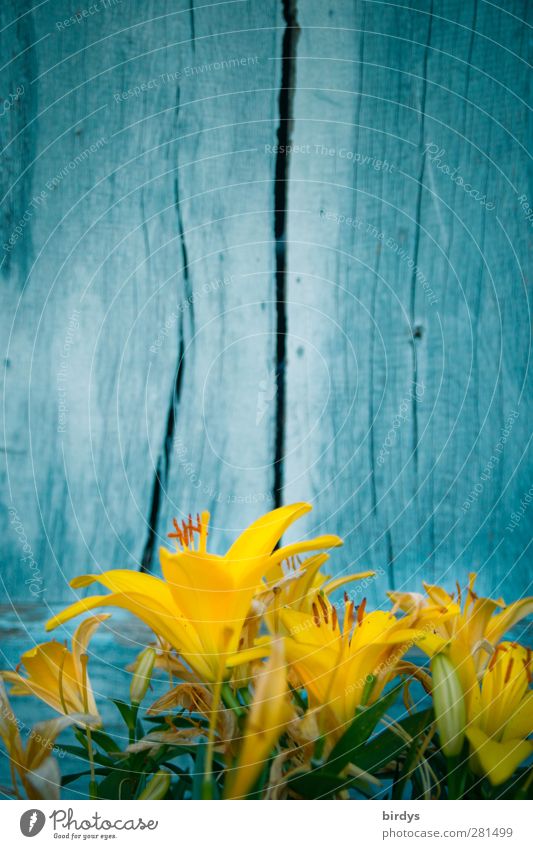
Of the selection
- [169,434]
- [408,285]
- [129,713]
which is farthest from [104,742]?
[408,285]

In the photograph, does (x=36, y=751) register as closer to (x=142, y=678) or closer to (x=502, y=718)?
(x=142, y=678)

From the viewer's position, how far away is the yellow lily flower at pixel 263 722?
339 mm

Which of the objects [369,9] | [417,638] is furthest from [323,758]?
[369,9]

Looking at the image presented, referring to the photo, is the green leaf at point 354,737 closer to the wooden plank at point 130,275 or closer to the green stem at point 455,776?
the green stem at point 455,776

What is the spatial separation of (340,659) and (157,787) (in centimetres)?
11

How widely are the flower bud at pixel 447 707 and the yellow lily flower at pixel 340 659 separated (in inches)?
0.7

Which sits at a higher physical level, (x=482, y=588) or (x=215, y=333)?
(x=215, y=333)

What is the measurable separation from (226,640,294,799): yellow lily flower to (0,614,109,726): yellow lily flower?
82mm

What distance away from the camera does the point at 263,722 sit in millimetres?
339

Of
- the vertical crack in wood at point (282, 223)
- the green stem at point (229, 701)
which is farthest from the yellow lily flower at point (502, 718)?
the vertical crack in wood at point (282, 223)

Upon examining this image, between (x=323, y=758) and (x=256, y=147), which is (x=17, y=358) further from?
(x=323, y=758)

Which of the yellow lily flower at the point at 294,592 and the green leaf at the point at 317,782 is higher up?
the yellow lily flower at the point at 294,592

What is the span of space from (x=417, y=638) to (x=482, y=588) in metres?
0.23

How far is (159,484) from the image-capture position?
586mm
